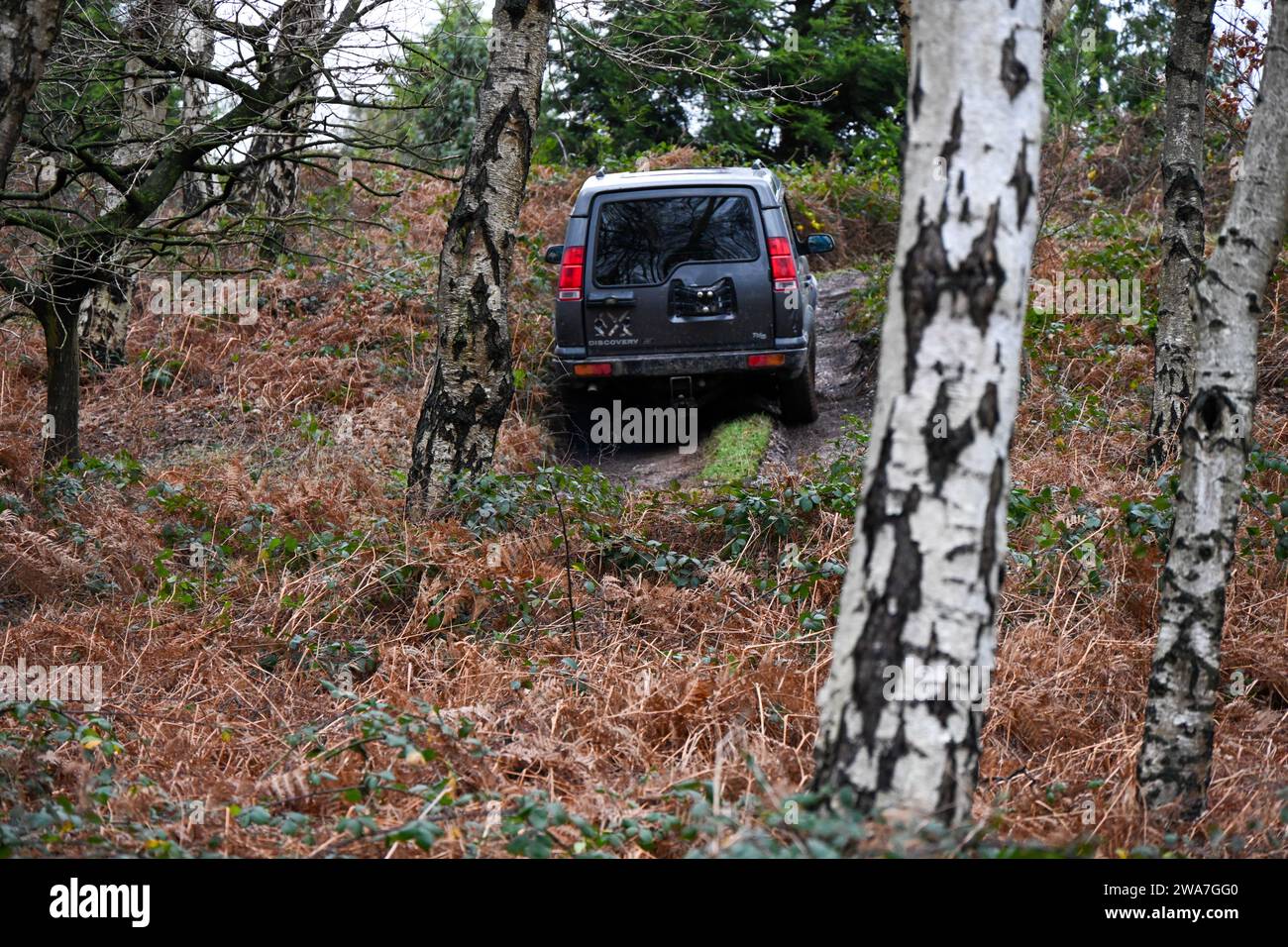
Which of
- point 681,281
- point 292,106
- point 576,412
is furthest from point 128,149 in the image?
point 681,281

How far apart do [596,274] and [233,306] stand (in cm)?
544

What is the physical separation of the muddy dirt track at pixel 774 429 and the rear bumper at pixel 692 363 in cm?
63

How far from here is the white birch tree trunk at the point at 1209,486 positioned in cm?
383

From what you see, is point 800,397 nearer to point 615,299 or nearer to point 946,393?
point 615,299

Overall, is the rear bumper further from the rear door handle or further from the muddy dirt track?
the muddy dirt track

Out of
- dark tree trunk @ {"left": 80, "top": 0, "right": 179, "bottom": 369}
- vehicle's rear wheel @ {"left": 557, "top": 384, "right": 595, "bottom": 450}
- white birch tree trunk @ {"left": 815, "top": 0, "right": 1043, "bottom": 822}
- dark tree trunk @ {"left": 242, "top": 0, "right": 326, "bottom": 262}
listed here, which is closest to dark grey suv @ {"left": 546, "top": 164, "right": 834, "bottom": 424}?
vehicle's rear wheel @ {"left": 557, "top": 384, "right": 595, "bottom": 450}

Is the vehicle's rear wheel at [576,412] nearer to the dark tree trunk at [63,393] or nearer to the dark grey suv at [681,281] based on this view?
the dark grey suv at [681,281]

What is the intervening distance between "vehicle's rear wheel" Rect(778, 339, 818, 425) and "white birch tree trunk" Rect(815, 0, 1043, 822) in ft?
21.4

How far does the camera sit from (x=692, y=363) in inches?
366

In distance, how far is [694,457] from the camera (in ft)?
30.8

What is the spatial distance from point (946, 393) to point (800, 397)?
7015 mm

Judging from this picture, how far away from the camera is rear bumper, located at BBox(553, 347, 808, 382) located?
9289mm
